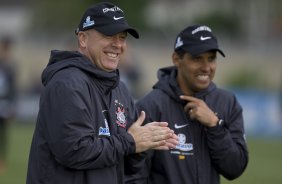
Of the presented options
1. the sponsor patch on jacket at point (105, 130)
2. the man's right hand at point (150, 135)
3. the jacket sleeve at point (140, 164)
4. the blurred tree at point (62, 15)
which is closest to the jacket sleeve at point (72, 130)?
the sponsor patch on jacket at point (105, 130)

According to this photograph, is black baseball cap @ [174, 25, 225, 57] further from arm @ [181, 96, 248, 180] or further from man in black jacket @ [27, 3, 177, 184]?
man in black jacket @ [27, 3, 177, 184]

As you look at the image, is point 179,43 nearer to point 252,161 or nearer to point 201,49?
point 201,49

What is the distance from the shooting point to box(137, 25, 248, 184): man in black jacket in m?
6.14

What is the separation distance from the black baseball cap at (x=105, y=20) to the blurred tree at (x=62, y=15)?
122 ft

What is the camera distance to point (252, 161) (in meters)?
15.5

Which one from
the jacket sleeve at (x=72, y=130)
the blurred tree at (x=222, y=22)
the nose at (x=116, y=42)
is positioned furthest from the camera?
the blurred tree at (x=222, y=22)

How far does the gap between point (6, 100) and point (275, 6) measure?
38030mm

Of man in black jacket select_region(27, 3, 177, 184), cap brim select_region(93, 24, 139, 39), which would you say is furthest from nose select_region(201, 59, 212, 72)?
cap brim select_region(93, 24, 139, 39)

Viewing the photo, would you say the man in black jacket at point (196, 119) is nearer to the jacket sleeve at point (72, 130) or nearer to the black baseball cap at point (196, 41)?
the black baseball cap at point (196, 41)

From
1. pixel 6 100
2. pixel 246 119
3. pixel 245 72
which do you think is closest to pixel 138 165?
pixel 6 100

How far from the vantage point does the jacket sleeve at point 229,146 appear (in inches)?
240

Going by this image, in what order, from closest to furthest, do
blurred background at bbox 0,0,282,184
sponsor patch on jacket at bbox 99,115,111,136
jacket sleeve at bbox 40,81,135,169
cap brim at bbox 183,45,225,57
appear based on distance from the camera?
jacket sleeve at bbox 40,81,135,169 < sponsor patch on jacket at bbox 99,115,111,136 < cap brim at bbox 183,45,225,57 < blurred background at bbox 0,0,282,184

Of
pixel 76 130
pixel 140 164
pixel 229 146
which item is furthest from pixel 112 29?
pixel 229 146

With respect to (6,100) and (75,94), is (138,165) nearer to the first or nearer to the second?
(75,94)
